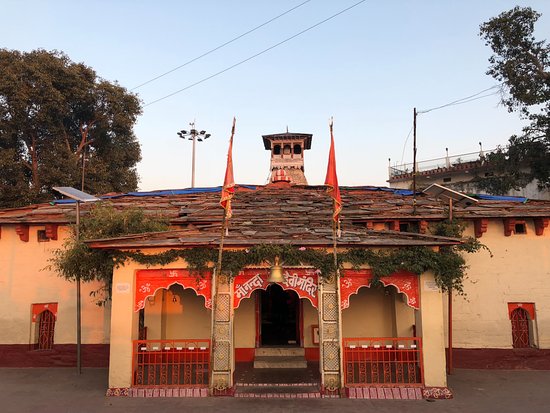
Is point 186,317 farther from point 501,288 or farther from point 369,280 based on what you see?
point 501,288

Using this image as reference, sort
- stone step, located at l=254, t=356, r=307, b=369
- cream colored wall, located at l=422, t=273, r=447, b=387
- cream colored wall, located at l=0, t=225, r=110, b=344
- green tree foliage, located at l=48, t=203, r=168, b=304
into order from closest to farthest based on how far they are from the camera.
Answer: cream colored wall, located at l=422, t=273, r=447, b=387
green tree foliage, located at l=48, t=203, r=168, b=304
stone step, located at l=254, t=356, r=307, b=369
cream colored wall, located at l=0, t=225, r=110, b=344

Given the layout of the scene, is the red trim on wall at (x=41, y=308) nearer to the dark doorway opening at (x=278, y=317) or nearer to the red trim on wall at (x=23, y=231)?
the red trim on wall at (x=23, y=231)

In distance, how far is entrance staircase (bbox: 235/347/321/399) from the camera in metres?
8.24

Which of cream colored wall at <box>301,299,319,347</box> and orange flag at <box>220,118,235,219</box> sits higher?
orange flag at <box>220,118,235,219</box>

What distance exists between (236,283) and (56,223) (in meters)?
6.74

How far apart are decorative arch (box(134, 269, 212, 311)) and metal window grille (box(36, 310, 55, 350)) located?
4.91 meters

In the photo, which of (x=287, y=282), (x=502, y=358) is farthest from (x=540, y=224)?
(x=287, y=282)

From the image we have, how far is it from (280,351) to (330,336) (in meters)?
2.90

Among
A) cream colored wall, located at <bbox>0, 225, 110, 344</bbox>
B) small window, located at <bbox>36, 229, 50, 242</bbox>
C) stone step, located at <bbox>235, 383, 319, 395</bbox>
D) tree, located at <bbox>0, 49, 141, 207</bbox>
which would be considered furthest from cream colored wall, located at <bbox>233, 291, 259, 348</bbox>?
tree, located at <bbox>0, 49, 141, 207</bbox>

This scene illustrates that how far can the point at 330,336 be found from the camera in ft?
27.4

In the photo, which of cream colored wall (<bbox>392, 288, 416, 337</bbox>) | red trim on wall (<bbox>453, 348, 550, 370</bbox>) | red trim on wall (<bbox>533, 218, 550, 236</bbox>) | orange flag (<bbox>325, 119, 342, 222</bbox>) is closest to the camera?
orange flag (<bbox>325, 119, 342, 222</bbox>)

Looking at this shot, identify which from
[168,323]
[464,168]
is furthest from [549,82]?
[168,323]

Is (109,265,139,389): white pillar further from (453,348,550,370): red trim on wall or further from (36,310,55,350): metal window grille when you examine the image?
(453,348,550,370): red trim on wall

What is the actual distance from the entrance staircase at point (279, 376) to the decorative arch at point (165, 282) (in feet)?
7.31
